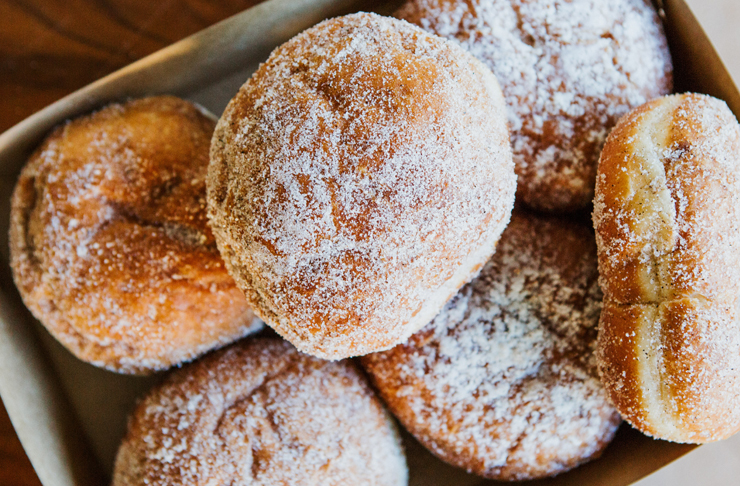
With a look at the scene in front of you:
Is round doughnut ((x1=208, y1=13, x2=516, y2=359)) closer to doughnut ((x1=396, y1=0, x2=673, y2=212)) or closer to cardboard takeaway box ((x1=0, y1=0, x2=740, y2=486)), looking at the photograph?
doughnut ((x1=396, y1=0, x2=673, y2=212))

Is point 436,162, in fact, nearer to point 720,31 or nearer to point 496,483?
point 496,483

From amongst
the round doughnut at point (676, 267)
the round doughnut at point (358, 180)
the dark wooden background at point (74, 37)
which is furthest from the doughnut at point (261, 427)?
the dark wooden background at point (74, 37)

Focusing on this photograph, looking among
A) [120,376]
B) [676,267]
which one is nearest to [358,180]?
[676,267]

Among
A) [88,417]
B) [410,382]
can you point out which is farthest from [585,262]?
[88,417]

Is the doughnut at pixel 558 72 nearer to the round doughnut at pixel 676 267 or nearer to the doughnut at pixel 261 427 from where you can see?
the round doughnut at pixel 676 267

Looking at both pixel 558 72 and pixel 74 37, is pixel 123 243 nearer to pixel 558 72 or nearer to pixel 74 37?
pixel 74 37
